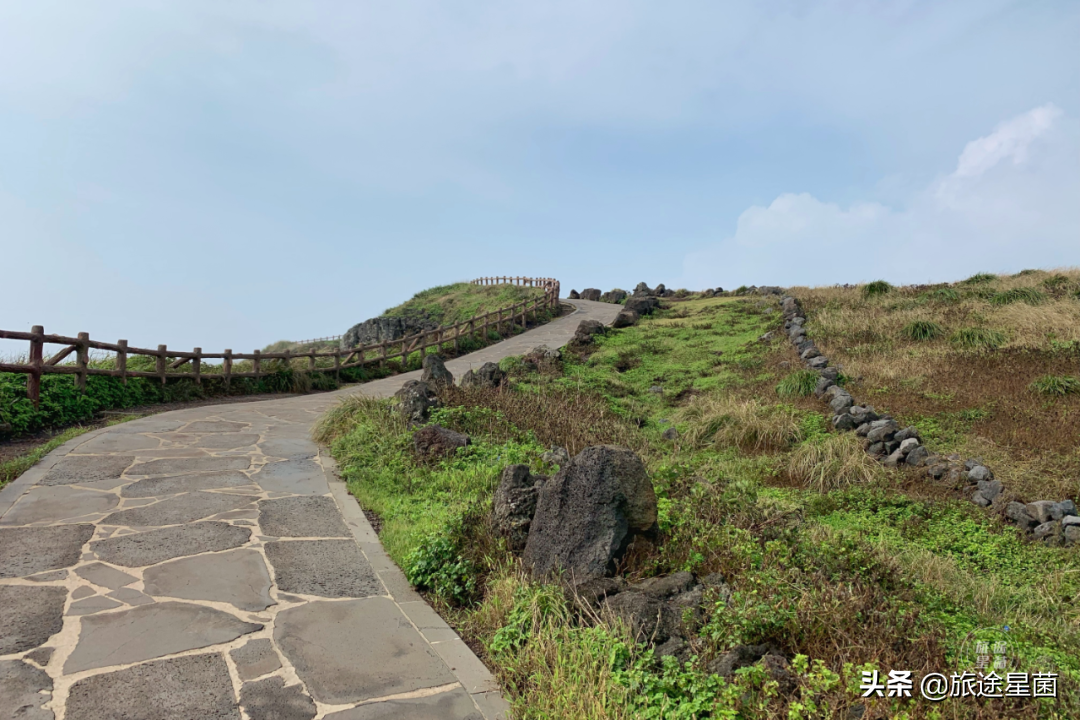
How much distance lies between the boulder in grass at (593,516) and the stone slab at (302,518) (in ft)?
8.01

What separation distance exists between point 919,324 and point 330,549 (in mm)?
13770

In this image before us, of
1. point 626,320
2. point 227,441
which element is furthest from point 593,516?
point 626,320

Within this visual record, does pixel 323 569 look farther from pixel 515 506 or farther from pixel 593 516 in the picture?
pixel 593 516

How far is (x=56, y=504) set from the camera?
6.83 meters

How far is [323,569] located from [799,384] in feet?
30.8

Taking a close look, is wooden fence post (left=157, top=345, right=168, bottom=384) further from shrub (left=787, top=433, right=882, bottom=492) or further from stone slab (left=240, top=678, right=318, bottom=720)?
shrub (left=787, top=433, right=882, bottom=492)

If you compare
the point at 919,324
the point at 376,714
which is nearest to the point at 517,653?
the point at 376,714

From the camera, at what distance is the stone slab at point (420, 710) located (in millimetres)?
3615

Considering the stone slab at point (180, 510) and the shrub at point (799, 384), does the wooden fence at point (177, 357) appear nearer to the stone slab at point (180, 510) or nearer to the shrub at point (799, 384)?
the stone slab at point (180, 510)

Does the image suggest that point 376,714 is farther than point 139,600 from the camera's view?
No

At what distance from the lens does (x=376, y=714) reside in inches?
143

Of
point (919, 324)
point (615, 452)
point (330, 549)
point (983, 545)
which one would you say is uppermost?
point (919, 324)

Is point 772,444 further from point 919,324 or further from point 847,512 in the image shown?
point 919,324

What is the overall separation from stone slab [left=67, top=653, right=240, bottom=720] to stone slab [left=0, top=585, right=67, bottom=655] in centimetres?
75
